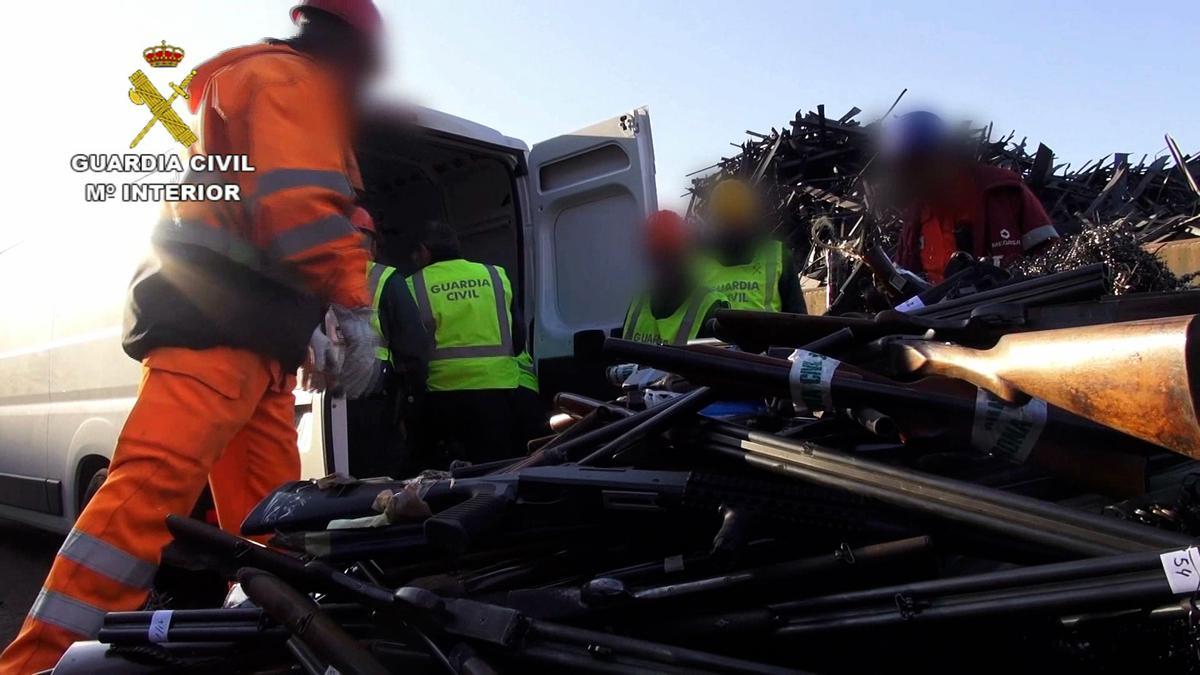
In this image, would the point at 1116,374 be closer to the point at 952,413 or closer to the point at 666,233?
the point at 952,413

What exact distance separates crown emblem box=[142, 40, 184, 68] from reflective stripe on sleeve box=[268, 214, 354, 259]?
2963 millimetres

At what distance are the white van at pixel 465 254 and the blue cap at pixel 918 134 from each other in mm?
1244

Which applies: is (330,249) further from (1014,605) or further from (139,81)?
(139,81)

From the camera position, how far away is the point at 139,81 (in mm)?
4305

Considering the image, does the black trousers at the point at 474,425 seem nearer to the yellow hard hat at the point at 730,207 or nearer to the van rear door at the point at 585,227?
the van rear door at the point at 585,227

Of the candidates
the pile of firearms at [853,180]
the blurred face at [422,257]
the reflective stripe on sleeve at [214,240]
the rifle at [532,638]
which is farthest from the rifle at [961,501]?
the pile of firearms at [853,180]

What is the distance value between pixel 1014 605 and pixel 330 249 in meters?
2.07

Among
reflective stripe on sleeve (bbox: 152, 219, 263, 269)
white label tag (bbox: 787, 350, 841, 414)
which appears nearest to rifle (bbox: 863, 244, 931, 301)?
white label tag (bbox: 787, 350, 841, 414)

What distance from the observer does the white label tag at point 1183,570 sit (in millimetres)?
1048

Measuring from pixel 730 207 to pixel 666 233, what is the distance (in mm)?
376

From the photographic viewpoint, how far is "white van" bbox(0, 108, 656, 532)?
4.21 m

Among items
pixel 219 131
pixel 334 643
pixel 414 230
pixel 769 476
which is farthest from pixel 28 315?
pixel 769 476

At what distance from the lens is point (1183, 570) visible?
106 centimetres

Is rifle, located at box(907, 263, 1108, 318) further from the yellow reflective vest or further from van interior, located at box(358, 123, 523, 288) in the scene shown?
van interior, located at box(358, 123, 523, 288)
